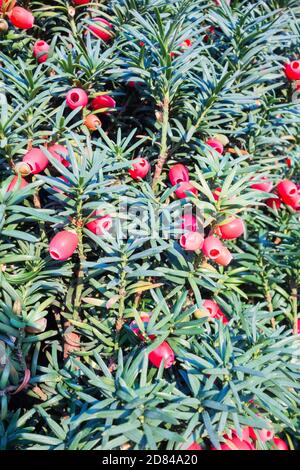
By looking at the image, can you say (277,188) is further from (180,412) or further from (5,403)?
(5,403)

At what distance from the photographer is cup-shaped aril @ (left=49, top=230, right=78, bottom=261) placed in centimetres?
86

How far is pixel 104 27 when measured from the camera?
1166 mm

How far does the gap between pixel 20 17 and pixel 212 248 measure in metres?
0.81

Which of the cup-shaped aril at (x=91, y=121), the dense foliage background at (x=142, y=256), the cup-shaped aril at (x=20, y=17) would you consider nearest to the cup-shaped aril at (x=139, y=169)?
the dense foliage background at (x=142, y=256)

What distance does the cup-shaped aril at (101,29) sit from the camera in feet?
3.78

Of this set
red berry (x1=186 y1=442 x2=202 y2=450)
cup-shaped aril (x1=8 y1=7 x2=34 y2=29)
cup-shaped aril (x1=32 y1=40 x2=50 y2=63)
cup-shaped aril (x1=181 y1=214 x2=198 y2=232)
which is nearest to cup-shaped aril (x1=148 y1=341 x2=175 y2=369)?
red berry (x1=186 y1=442 x2=202 y2=450)

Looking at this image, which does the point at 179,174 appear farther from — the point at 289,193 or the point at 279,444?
the point at 279,444

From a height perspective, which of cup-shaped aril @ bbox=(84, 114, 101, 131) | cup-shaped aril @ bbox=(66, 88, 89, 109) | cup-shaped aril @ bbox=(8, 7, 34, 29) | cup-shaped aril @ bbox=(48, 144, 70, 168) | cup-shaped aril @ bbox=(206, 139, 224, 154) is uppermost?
cup-shaped aril @ bbox=(8, 7, 34, 29)

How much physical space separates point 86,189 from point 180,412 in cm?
48

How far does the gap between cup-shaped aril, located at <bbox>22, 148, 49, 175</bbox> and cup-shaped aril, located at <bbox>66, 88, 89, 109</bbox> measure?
0.18 meters

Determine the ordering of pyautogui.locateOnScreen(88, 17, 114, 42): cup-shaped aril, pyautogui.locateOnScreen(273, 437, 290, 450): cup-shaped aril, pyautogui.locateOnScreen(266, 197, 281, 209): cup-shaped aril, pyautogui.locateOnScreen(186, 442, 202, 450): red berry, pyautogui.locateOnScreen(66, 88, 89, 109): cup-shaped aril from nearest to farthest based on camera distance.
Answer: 1. pyautogui.locateOnScreen(186, 442, 202, 450): red berry
2. pyautogui.locateOnScreen(273, 437, 290, 450): cup-shaped aril
3. pyautogui.locateOnScreen(66, 88, 89, 109): cup-shaped aril
4. pyautogui.locateOnScreen(88, 17, 114, 42): cup-shaped aril
5. pyautogui.locateOnScreen(266, 197, 281, 209): cup-shaped aril

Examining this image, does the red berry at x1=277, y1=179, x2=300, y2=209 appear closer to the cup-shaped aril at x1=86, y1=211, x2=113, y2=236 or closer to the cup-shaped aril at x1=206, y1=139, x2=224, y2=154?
the cup-shaped aril at x1=206, y1=139, x2=224, y2=154

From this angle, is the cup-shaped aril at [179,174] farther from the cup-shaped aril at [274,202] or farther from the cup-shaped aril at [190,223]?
the cup-shaped aril at [274,202]

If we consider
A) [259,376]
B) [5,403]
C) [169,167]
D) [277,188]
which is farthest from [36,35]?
[259,376]
